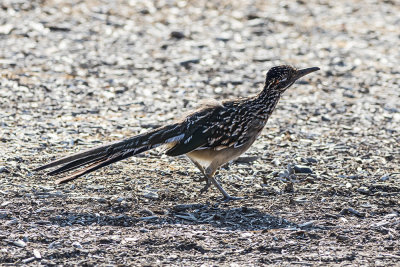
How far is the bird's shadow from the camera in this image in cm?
690

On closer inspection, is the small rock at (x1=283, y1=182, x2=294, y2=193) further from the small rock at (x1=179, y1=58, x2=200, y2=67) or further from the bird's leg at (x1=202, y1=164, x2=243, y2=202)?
the small rock at (x1=179, y1=58, x2=200, y2=67)

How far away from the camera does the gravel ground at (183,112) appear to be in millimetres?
6551

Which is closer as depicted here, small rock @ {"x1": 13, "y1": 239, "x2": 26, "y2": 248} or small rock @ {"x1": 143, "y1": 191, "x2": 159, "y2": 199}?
small rock @ {"x1": 13, "y1": 239, "x2": 26, "y2": 248}

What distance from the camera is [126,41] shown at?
1403cm

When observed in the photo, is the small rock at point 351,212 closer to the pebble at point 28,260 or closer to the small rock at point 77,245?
the small rock at point 77,245

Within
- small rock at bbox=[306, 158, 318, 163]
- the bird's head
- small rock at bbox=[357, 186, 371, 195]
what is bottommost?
small rock at bbox=[306, 158, 318, 163]

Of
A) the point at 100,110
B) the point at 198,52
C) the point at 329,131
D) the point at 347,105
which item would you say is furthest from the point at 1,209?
the point at 198,52

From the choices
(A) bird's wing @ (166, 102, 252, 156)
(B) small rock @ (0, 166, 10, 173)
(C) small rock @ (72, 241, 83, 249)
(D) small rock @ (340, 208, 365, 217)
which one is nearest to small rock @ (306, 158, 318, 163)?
(A) bird's wing @ (166, 102, 252, 156)

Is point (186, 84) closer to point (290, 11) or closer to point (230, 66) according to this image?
point (230, 66)

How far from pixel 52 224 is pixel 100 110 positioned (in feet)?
13.2

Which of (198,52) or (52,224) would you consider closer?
(52,224)

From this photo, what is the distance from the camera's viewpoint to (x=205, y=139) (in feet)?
25.1

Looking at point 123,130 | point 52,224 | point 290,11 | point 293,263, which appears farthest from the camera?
point 290,11

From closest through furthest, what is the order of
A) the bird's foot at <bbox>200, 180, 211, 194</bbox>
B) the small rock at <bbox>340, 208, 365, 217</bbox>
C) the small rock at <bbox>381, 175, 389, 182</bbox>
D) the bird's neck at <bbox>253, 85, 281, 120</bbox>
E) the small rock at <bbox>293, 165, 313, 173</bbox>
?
the small rock at <bbox>340, 208, 365, 217</bbox> → the bird's foot at <bbox>200, 180, 211, 194</bbox> → the bird's neck at <bbox>253, 85, 281, 120</bbox> → the small rock at <bbox>381, 175, 389, 182</bbox> → the small rock at <bbox>293, 165, 313, 173</bbox>
